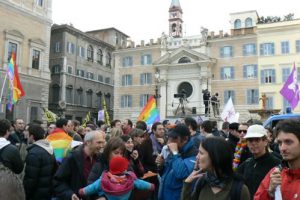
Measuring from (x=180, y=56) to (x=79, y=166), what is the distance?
36.0m

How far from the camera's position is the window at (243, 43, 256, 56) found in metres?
37.0

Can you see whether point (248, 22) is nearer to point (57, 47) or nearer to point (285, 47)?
point (285, 47)

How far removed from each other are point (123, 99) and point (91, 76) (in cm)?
576

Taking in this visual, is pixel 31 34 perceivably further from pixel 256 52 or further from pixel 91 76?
pixel 256 52

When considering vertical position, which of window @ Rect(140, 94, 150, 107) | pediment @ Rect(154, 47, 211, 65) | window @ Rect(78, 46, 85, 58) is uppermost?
window @ Rect(78, 46, 85, 58)

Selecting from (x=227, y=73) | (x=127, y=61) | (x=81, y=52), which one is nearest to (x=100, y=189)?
(x=227, y=73)

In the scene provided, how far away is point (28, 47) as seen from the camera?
106ft

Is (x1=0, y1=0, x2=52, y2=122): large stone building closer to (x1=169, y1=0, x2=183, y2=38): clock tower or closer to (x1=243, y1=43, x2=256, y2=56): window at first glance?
(x1=243, y1=43, x2=256, y2=56): window

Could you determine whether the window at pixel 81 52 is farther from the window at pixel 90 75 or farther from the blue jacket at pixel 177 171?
the blue jacket at pixel 177 171

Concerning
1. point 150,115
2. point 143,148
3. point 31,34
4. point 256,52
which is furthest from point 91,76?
point 143,148

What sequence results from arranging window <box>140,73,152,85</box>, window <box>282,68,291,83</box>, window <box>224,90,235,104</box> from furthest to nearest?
window <box>140,73,152,85</box>, window <box>224,90,235,104</box>, window <box>282,68,291,83</box>

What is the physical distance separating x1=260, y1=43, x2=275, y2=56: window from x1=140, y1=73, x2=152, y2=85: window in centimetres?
1300

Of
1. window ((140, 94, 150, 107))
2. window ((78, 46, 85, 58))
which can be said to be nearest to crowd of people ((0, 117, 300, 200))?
window ((140, 94, 150, 107))

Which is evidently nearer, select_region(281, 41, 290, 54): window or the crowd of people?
the crowd of people
